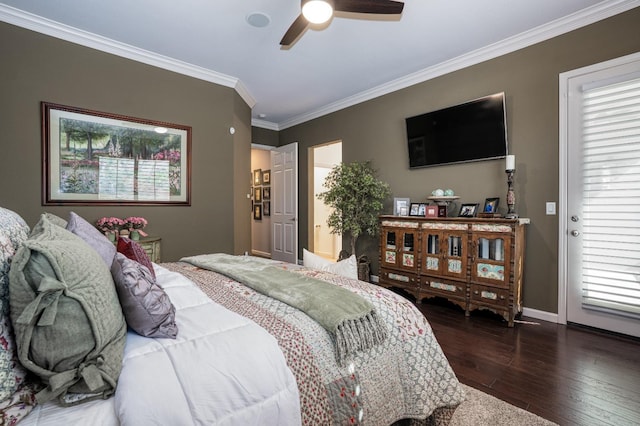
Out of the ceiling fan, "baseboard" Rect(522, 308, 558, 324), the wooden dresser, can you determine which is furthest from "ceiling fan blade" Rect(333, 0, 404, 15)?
"baseboard" Rect(522, 308, 558, 324)

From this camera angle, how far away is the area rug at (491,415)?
1572 millimetres

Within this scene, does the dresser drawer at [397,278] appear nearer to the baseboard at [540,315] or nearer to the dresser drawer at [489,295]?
the dresser drawer at [489,295]

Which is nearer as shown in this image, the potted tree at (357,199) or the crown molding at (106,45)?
the crown molding at (106,45)

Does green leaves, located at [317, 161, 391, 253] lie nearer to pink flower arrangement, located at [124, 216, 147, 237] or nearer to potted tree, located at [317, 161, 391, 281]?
potted tree, located at [317, 161, 391, 281]

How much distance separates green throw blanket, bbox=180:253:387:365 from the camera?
1.13 m

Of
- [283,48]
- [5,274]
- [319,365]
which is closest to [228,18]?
[283,48]

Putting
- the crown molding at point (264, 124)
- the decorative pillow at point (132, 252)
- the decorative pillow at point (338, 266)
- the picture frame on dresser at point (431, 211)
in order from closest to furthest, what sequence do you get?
the decorative pillow at point (132, 252)
the decorative pillow at point (338, 266)
the picture frame on dresser at point (431, 211)
the crown molding at point (264, 124)

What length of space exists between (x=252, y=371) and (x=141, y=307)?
0.41m

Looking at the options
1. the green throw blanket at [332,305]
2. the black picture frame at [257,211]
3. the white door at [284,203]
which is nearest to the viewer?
the green throw blanket at [332,305]

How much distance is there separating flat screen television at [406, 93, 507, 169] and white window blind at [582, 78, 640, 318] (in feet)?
2.35

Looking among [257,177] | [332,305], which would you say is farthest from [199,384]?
[257,177]

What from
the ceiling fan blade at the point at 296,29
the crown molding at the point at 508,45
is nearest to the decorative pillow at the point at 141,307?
the ceiling fan blade at the point at 296,29

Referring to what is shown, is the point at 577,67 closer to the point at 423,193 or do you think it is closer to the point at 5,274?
the point at 423,193

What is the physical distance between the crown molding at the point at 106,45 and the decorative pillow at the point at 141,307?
11.0 feet
